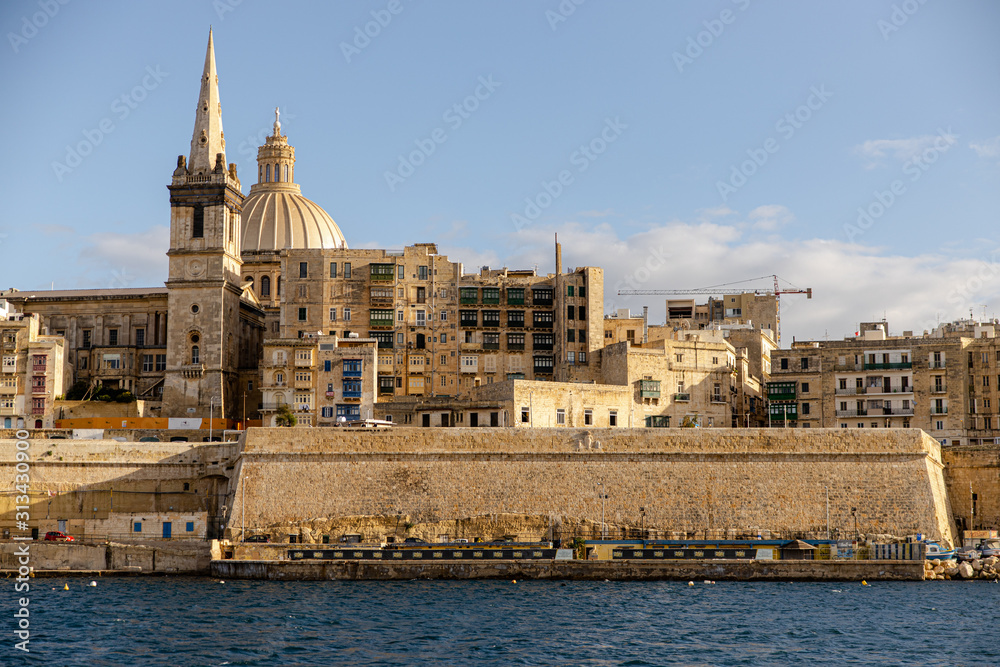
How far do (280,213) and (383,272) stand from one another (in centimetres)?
2395

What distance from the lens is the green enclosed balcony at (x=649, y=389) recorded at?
234 ft

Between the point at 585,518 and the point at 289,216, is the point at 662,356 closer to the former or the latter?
the point at 585,518

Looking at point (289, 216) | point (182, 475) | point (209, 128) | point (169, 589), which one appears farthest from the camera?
point (289, 216)

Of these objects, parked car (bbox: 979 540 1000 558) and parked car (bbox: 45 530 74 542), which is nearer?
parked car (bbox: 45 530 74 542)

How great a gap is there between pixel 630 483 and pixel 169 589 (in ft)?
68.9

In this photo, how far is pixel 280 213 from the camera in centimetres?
9731

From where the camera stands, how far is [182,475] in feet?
197

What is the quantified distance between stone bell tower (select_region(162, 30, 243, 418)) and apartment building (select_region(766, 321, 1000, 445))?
110ft

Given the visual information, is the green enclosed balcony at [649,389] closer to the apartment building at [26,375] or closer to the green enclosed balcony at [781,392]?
the green enclosed balcony at [781,392]

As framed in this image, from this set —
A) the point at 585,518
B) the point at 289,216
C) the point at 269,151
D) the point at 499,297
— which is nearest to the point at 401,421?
the point at 499,297

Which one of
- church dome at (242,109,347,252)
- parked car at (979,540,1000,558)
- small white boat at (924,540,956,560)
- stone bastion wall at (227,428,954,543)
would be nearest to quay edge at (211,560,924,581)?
small white boat at (924,540,956,560)

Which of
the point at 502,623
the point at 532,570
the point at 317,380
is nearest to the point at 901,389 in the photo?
the point at 532,570

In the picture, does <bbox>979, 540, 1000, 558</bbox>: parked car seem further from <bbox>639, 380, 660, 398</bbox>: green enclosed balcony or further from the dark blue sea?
<bbox>639, 380, 660, 398</bbox>: green enclosed balcony

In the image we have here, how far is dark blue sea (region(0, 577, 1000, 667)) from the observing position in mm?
35938
